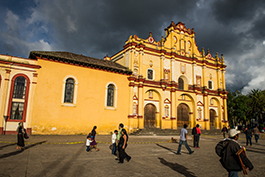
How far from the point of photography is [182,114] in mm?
28234

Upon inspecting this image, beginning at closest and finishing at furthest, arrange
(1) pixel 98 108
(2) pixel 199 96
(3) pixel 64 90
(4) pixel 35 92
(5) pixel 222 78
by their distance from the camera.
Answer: (4) pixel 35 92, (3) pixel 64 90, (1) pixel 98 108, (2) pixel 199 96, (5) pixel 222 78

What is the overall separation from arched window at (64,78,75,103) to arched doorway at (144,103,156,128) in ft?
32.7

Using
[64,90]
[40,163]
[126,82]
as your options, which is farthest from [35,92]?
[40,163]

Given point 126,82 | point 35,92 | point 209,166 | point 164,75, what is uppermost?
point 164,75

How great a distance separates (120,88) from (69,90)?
622 centimetres

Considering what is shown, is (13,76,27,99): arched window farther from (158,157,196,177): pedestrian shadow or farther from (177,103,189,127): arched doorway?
(177,103,189,127): arched doorway

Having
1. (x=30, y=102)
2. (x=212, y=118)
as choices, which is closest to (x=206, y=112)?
(x=212, y=118)

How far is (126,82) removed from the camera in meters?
23.8

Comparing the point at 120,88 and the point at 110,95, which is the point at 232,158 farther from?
the point at 120,88

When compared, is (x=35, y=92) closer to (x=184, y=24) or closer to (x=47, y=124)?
(x=47, y=124)

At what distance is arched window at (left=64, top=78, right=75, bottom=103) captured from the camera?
19953 mm

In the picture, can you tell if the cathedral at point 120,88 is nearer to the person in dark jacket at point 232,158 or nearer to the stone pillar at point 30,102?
the stone pillar at point 30,102

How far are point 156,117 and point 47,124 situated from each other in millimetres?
13936

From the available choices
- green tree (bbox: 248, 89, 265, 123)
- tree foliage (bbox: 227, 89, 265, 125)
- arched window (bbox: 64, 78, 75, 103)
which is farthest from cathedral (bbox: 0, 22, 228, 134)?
green tree (bbox: 248, 89, 265, 123)
